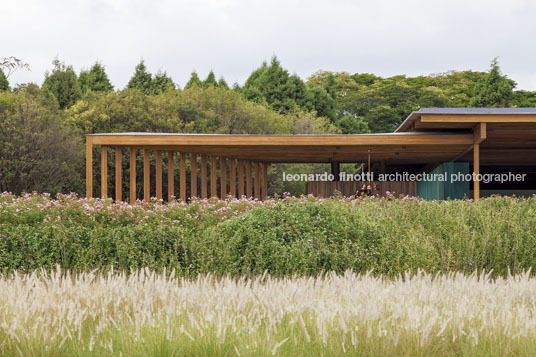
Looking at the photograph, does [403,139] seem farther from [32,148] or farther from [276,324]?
[32,148]

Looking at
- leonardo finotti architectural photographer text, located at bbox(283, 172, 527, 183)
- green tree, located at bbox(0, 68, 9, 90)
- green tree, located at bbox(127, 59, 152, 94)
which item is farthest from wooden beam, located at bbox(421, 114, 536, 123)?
green tree, located at bbox(127, 59, 152, 94)

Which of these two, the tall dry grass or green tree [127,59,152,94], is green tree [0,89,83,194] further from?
the tall dry grass

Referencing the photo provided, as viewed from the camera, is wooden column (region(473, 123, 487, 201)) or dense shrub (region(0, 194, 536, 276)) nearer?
dense shrub (region(0, 194, 536, 276))

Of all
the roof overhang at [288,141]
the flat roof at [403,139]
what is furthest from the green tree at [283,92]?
the roof overhang at [288,141]

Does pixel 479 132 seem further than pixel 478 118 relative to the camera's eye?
Yes

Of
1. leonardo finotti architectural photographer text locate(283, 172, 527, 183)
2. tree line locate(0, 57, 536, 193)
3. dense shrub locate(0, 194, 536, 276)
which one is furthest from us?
tree line locate(0, 57, 536, 193)

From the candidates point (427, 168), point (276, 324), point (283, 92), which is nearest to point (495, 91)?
point (283, 92)

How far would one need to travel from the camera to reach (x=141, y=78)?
38.6 m

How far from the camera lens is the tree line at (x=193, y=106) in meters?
25.5

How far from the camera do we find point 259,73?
40938mm

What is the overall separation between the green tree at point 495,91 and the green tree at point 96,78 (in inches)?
862

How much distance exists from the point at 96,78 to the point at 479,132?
1098 inches

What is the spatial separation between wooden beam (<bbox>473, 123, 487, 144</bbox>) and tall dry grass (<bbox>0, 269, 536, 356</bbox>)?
12772 mm

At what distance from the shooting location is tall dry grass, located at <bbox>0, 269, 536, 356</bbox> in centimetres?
319
